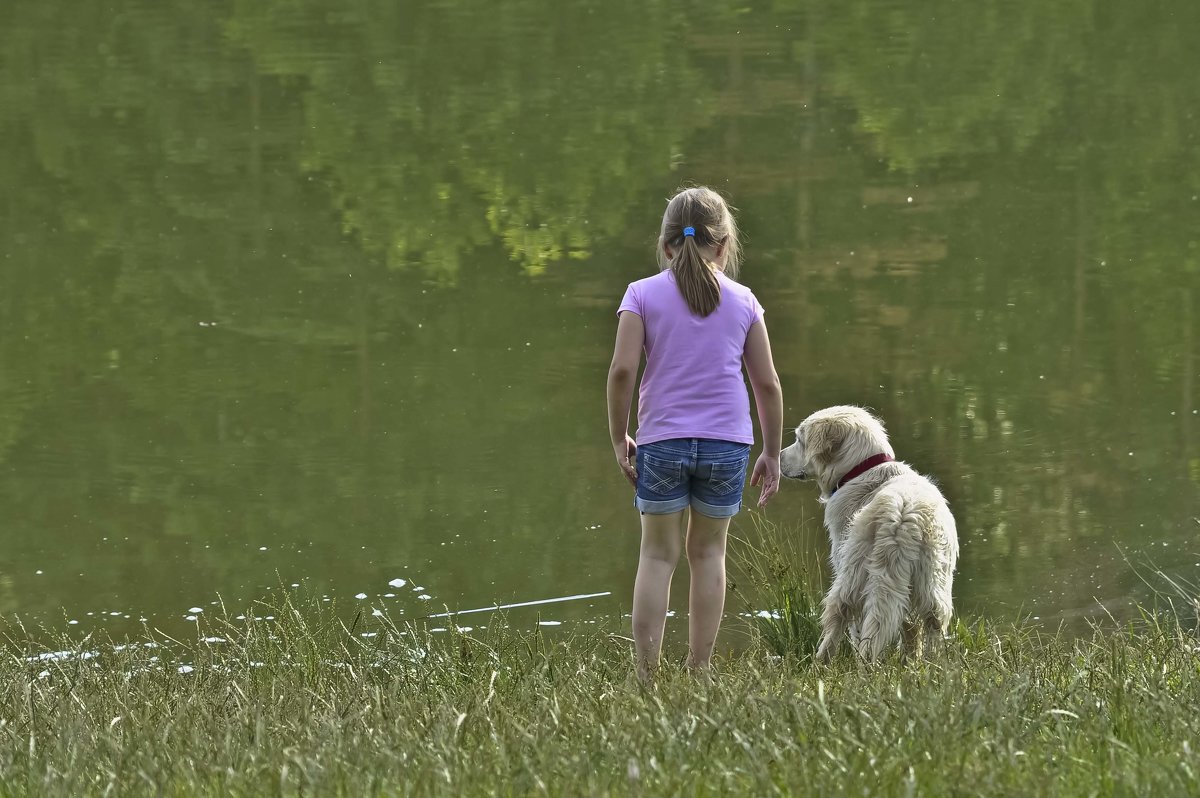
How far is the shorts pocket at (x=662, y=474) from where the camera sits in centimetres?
595

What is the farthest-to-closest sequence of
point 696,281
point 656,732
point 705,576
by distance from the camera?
1. point 705,576
2. point 696,281
3. point 656,732

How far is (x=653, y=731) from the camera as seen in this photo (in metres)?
3.95

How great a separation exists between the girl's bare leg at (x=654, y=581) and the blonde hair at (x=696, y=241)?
83 cm

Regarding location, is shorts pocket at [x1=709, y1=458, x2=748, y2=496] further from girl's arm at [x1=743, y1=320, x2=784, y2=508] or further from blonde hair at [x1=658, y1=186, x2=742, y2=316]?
blonde hair at [x1=658, y1=186, x2=742, y2=316]

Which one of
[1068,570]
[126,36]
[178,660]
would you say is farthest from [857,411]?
[126,36]

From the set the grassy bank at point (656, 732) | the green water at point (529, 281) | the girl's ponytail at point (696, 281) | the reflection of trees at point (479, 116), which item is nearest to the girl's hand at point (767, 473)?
the girl's ponytail at point (696, 281)

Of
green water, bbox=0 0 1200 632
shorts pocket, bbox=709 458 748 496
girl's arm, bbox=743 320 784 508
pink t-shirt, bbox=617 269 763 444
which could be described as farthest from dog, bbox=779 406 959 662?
green water, bbox=0 0 1200 632

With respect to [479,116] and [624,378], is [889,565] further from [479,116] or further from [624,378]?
[479,116]

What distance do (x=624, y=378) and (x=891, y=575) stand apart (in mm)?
1241

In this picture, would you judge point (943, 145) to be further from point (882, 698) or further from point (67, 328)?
point (882, 698)

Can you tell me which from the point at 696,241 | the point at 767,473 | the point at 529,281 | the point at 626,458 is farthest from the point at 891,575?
the point at 529,281

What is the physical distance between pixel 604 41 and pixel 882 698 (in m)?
27.5

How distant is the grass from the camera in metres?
3.48

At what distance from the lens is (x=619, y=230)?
17.8 meters
